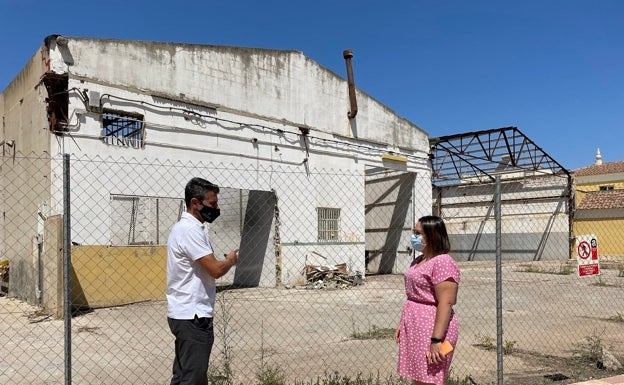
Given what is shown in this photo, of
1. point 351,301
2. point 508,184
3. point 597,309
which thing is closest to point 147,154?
point 351,301

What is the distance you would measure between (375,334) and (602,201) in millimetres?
22482

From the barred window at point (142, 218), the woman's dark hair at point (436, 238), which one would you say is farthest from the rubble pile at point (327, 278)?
the woman's dark hair at point (436, 238)

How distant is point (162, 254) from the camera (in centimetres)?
1219

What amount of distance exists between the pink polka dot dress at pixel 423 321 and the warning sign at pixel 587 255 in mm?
2762

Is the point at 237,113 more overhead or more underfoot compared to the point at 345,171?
more overhead

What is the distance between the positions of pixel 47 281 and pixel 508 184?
23762 mm

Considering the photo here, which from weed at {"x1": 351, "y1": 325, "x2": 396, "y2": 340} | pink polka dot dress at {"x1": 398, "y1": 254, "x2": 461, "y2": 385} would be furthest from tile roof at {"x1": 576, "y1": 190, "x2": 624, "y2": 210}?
pink polka dot dress at {"x1": 398, "y1": 254, "x2": 461, "y2": 385}

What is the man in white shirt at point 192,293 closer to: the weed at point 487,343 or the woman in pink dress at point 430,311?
the woman in pink dress at point 430,311

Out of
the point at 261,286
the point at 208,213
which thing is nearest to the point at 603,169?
the point at 261,286

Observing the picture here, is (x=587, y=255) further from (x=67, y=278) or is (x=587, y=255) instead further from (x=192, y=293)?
(x=67, y=278)

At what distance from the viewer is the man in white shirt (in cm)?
341

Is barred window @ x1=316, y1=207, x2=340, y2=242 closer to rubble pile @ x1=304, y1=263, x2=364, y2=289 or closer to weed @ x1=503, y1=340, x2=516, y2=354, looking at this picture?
rubble pile @ x1=304, y1=263, x2=364, y2=289

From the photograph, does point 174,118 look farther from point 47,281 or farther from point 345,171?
point 345,171

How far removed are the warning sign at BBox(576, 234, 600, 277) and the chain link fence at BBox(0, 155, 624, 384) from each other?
102 centimetres
